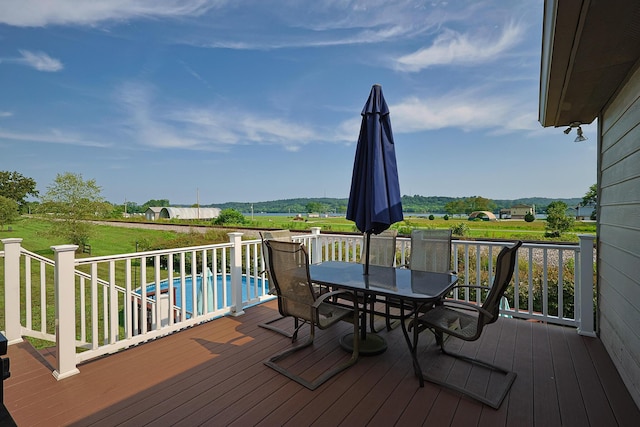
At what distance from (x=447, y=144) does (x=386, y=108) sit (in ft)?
52.4

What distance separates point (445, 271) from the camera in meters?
3.58

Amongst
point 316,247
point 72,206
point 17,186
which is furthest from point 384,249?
point 17,186

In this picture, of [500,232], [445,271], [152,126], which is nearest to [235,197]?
[152,126]

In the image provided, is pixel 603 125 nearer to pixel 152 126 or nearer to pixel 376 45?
pixel 376 45

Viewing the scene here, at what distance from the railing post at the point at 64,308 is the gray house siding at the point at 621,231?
4612 millimetres

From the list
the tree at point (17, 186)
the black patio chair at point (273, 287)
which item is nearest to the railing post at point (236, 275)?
the black patio chair at point (273, 287)

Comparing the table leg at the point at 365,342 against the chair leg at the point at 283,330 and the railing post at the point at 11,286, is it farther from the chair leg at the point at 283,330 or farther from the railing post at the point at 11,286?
the railing post at the point at 11,286

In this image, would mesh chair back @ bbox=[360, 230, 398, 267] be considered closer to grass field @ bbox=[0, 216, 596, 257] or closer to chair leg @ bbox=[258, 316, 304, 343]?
chair leg @ bbox=[258, 316, 304, 343]

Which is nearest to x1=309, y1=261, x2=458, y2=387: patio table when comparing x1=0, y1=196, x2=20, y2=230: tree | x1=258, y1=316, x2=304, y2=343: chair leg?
x1=258, y1=316, x2=304, y2=343: chair leg

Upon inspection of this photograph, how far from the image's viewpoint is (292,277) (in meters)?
2.75

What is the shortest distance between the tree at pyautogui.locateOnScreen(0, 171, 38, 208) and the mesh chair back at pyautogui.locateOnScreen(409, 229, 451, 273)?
2305 cm

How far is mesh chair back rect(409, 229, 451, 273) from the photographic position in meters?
3.60

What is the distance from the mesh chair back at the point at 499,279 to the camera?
7.54ft

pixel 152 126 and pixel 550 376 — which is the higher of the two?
pixel 152 126
